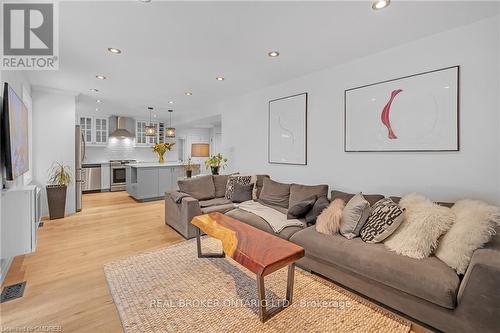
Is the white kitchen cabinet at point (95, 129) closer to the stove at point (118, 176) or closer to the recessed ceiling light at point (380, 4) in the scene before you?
the stove at point (118, 176)

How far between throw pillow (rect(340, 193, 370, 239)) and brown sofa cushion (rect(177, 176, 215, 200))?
8.31ft

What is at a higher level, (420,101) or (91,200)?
(420,101)

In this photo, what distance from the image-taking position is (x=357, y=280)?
6.82 feet

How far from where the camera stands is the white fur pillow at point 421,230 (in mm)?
1903

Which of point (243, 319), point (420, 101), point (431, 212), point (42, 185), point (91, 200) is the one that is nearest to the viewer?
point (243, 319)

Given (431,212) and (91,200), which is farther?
(91,200)

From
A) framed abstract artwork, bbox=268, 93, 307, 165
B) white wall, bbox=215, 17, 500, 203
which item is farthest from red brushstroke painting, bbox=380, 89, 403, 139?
framed abstract artwork, bbox=268, 93, 307, 165

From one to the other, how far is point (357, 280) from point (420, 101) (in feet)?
6.72

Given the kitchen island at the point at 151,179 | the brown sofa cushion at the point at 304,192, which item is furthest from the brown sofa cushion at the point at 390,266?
the kitchen island at the point at 151,179

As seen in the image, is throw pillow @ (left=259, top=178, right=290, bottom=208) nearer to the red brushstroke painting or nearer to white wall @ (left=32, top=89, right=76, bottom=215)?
the red brushstroke painting

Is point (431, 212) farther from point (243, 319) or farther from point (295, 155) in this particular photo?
point (295, 155)

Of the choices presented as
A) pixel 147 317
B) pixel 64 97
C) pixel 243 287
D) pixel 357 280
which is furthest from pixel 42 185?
pixel 357 280

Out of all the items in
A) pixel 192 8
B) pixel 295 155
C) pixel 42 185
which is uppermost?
pixel 192 8

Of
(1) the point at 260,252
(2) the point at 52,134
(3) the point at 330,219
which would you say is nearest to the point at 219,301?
(1) the point at 260,252
